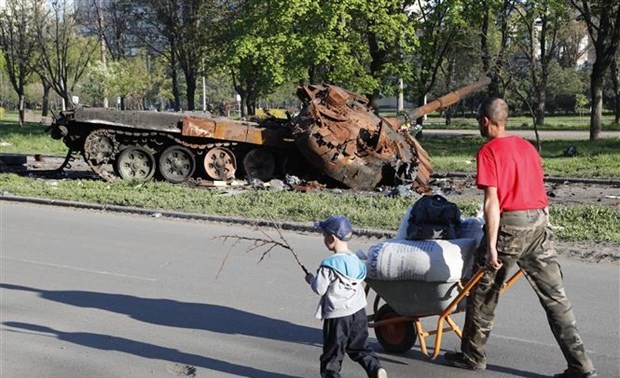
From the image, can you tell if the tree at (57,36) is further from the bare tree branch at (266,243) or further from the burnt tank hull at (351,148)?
the bare tree branch at (266,243)

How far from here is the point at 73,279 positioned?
870 centimetres

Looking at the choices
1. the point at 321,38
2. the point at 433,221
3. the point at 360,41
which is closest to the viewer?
the point at 433,221

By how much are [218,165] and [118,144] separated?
2.62 meters

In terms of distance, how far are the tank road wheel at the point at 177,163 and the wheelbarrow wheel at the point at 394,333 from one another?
12853mm

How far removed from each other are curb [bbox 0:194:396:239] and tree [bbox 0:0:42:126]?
3218cm

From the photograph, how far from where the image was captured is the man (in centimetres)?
504

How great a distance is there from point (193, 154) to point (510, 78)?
420 inches

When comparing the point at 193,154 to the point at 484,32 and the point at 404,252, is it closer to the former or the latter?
the point at 404,252

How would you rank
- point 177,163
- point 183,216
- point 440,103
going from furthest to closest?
1. point 440,103
2. point 177,163
3. point 183,216

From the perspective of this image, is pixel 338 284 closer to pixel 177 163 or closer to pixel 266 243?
pixel 266 243

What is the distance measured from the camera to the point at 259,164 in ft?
61.2

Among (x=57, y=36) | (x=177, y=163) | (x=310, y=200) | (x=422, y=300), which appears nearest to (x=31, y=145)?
(x=177, y=163)

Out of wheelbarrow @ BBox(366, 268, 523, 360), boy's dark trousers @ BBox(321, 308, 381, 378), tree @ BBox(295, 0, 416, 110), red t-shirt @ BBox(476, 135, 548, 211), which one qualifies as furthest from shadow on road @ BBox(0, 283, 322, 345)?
tree @ BBox(295, 0, 416, 110)

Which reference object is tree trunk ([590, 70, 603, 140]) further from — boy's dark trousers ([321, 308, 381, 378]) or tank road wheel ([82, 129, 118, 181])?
boy's dark trousers ([321, 308, 381, 378])
